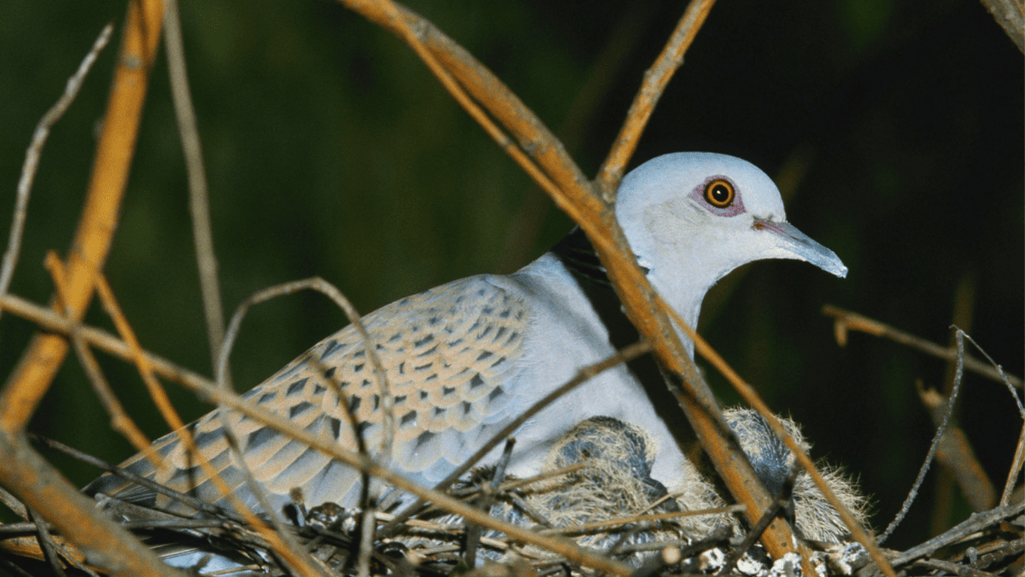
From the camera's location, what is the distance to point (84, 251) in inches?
27.8

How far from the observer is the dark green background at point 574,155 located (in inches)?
101

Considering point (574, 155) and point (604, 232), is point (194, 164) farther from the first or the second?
point (574, 155)

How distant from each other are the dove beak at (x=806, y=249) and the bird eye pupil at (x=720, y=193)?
0.08 m

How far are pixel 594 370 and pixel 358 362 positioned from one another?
62cm

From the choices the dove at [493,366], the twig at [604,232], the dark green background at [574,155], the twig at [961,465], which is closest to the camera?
the twig at [604,232]

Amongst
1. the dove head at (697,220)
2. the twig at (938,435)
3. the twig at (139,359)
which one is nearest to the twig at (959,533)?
the twig at (938,435)

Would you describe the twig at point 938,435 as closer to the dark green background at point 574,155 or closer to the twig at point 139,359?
the twig at point 139,359

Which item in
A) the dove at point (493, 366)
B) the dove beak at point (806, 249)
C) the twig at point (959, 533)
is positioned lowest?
the twig at point (959, 533)

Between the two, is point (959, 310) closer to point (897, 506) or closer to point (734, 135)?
point (897, 506)

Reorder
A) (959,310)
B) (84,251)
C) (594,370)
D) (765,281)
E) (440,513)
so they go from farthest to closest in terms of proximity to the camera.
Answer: (765,281) < (959,310) < (440,513) < (594,370) < (84,251)

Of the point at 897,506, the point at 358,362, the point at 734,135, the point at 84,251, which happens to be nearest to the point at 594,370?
the point at 84,251

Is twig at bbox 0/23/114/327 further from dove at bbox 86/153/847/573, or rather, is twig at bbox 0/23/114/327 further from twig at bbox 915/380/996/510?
twig at bbox 915/380/996/510

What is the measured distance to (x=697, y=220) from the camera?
1.53 m

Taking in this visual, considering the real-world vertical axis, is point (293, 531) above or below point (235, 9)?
below
